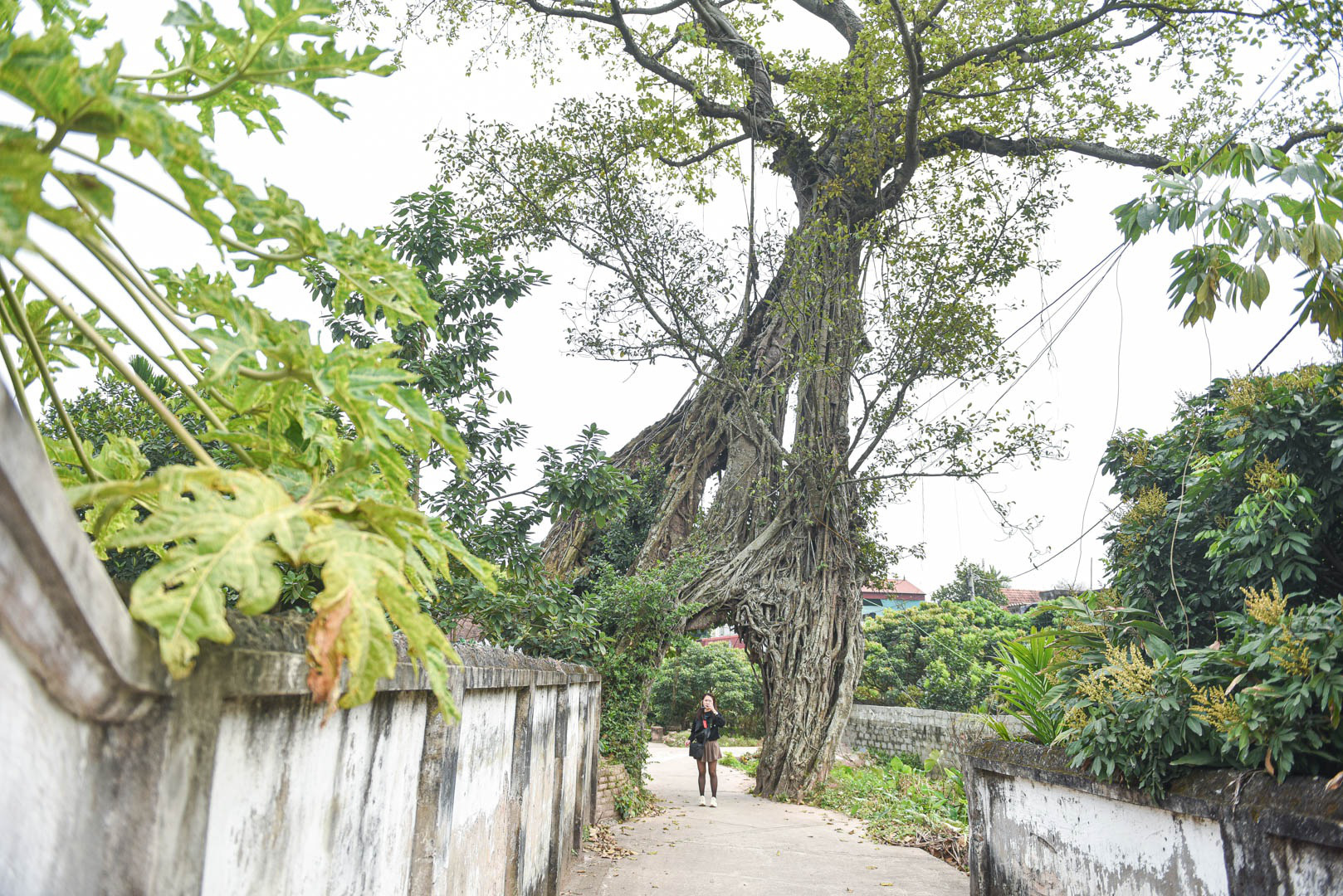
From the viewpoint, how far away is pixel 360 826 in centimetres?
227

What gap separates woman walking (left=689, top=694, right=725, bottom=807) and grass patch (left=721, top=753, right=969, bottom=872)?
133 cm

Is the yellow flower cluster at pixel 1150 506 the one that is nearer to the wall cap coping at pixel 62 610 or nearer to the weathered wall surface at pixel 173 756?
the weathered wall surface at pixel 173 756

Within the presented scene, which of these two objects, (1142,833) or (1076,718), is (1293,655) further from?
(1076,718)

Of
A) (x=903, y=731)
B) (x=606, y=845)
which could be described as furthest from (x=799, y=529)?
(x=606, y=845)

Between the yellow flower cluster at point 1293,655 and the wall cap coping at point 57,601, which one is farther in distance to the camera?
the yellow flower cluster at point 1293,655

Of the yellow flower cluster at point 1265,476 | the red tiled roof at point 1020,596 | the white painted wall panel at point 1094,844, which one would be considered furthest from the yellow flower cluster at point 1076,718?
the red tiled roof at point 1020,596

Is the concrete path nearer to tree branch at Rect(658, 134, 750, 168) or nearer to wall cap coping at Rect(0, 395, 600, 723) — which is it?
wall cap coping at Rect(0, 395, 600, 723)

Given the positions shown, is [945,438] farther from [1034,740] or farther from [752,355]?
[1034,740]

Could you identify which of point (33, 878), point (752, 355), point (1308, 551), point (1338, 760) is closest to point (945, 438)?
point (752, 355)

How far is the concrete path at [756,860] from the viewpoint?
6.77 metres

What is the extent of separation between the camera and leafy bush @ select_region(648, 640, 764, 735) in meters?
23.2

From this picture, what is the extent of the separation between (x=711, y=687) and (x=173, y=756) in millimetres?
22969

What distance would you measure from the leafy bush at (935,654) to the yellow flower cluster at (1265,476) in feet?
46.7

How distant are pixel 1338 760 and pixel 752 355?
12346 millimetres
